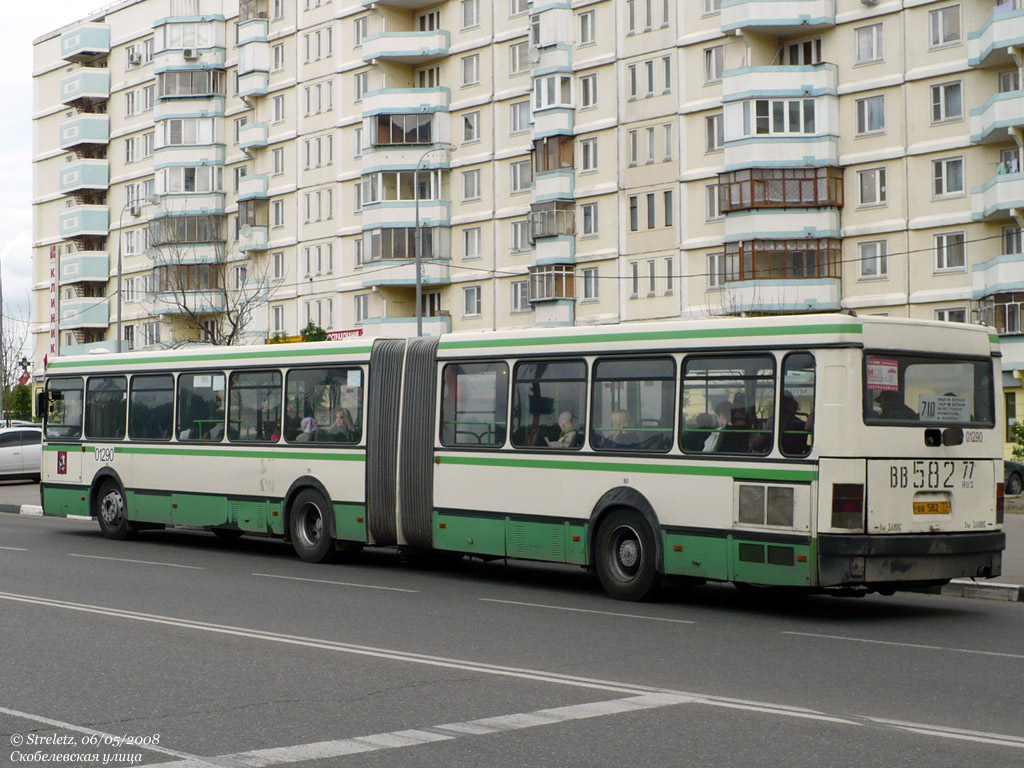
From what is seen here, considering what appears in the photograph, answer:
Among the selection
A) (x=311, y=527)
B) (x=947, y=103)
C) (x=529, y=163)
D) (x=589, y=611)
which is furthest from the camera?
(x=529, y=163)

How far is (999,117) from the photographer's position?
42281 mm

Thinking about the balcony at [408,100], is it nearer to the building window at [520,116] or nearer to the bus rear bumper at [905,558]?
the building window at [520,116]

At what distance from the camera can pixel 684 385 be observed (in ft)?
48.2

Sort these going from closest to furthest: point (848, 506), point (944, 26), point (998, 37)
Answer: point (848, 506), point (998, 37), point (944, 26)

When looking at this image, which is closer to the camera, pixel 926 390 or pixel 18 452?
pixel 926 390

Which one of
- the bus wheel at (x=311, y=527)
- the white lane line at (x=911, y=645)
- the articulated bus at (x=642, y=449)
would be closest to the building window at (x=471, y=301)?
the articulated bus at (x=642, y=449)

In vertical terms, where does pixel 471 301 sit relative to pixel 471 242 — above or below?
below

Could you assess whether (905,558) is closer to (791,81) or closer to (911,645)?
(911,645)

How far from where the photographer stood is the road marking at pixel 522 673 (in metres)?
8.10

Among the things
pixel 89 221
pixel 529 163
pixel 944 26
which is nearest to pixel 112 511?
pixel 944 26

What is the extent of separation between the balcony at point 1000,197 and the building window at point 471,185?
20.9 meters

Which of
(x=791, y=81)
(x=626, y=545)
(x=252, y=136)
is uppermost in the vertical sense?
(x=252, y=136)

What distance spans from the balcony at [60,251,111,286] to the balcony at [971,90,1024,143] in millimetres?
49227

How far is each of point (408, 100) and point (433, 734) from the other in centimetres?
5354
